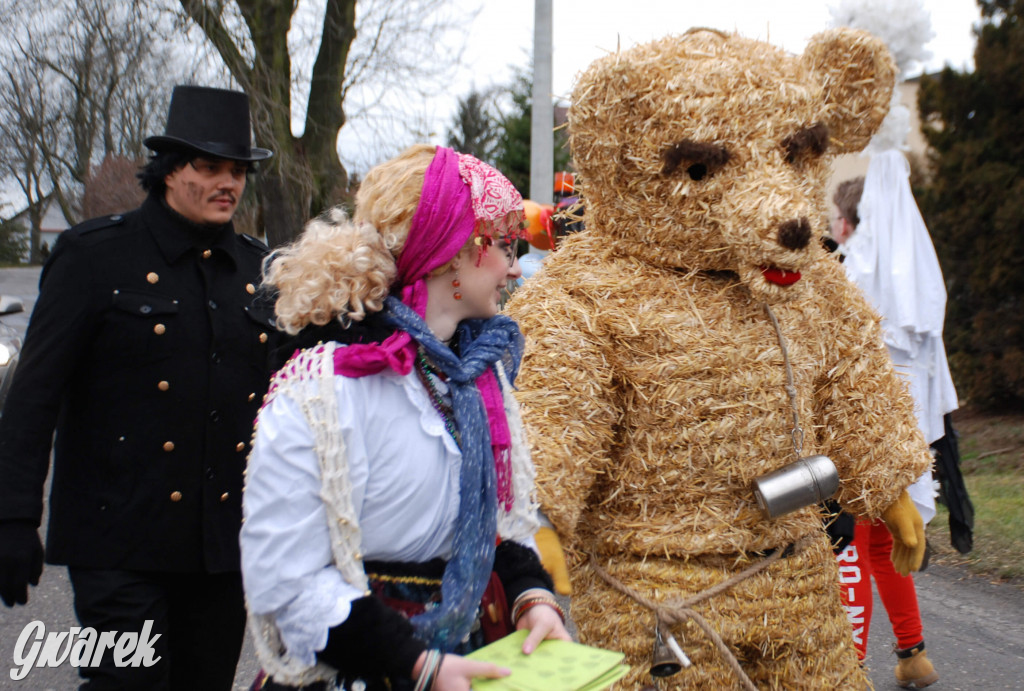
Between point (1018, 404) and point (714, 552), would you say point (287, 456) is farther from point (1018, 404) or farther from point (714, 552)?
point (1018, 404)

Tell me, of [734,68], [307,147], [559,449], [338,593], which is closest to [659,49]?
[734,68]

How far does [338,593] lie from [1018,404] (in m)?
9.19

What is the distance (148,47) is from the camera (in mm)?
13320

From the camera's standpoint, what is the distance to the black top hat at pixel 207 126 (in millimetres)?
2553

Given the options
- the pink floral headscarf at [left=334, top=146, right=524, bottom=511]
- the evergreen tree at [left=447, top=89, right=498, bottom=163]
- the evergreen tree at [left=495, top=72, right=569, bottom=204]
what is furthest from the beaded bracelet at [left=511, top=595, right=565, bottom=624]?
the evergreen tree at [left=447, top=89, right=498, bottom=163]

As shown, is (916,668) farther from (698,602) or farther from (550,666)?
(550,666)

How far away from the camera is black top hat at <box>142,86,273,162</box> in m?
2.55

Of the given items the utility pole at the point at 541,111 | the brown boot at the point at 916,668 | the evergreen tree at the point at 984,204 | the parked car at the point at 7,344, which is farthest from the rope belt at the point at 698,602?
the evergreen tree at the point at 984,204

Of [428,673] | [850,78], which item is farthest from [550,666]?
[850,78]

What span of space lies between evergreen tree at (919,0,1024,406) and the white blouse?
7800 millimetres

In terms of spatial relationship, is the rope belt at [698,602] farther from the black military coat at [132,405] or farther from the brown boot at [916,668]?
the brown boot at [916,668]

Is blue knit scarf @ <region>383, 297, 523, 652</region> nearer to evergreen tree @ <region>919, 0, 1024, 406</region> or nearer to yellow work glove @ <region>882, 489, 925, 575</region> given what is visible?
yellow work glove @ <region>882, 489, 925, 575</region>

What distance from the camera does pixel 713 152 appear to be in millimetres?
2422

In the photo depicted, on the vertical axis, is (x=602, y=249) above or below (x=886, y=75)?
below
